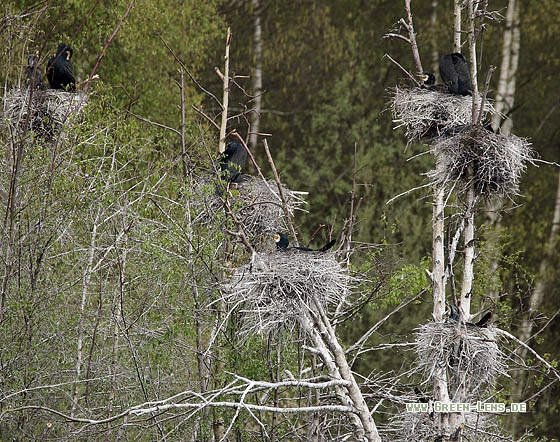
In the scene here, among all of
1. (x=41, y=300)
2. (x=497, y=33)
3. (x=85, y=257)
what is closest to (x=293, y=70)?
(x=497, y=33)

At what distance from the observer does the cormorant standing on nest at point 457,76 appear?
9.91 meters

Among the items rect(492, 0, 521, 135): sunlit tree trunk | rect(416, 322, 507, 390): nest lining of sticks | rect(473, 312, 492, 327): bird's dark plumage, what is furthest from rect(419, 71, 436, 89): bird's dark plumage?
rect(492, 0, 521, 135): sunlit tree trunk

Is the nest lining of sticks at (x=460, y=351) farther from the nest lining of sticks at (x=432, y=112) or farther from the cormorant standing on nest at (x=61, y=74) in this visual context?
the cormorant standing on nest at (x=61, y=74)

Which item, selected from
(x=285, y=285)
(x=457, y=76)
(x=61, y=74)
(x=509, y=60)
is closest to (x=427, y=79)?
(x=457, y=76)

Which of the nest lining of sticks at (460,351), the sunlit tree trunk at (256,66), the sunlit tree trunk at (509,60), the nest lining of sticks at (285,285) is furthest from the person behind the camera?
the sunlit tree trunk at (256,66)

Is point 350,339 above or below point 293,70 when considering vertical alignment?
below

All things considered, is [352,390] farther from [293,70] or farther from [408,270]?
[293,70]

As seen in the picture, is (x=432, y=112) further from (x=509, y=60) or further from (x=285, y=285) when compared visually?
(x=509, y=60)

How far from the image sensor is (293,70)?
20.8 meters

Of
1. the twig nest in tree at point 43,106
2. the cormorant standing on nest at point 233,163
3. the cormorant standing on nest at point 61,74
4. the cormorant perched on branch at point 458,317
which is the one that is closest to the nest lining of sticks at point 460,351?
the cormorant perched on branch at point 458,317

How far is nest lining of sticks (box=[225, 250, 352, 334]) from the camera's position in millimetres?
8070

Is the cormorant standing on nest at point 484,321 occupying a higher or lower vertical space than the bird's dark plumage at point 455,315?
lower

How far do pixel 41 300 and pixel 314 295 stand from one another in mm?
2720

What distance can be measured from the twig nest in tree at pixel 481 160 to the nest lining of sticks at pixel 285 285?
1.59 m
